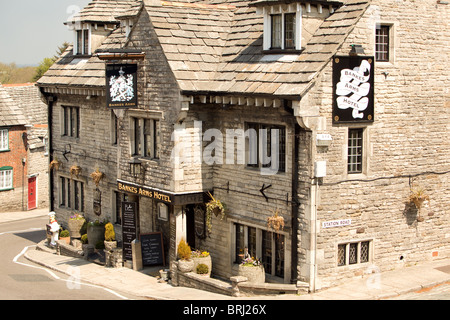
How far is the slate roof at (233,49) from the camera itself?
21266mm

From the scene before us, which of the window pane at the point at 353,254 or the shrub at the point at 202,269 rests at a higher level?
the window pane at the point at 353,254

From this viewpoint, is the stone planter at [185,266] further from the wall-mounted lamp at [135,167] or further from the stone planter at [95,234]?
the stone planter at [95,234]

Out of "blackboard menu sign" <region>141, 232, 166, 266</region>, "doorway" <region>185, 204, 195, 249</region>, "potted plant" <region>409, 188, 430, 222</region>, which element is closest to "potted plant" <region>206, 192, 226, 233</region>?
"doorway" <region>185, 204, 195, 249</region>

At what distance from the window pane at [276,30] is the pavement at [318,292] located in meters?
7.86

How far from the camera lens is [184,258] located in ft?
79.5

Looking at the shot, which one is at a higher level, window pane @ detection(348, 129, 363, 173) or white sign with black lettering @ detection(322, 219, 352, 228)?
window pane @ detection(348, 129, 363, 173)

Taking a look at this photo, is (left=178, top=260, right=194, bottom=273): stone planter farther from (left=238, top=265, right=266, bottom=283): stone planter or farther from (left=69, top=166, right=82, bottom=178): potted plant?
(left=69, top=166, right=82, bottom=178): potted plant

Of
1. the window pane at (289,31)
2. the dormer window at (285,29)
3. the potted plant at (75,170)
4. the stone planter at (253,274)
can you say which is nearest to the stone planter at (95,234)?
the potted plant at (75,170)

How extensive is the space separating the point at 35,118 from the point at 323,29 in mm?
32713

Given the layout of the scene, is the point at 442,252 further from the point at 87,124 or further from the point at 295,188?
the point at 87,124

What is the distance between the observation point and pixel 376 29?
22078 mm

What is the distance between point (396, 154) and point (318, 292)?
507 cm

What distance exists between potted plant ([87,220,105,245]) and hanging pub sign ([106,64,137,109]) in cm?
692

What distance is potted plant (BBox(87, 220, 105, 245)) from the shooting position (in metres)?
30.6
